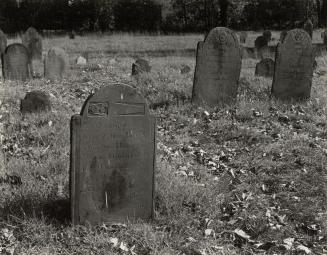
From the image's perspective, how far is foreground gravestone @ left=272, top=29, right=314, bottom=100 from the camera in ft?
30.8

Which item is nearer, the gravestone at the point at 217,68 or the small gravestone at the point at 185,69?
the gravestone at the point at 217,68

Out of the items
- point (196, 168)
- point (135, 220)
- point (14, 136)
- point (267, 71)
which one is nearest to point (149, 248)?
point (135, 220)

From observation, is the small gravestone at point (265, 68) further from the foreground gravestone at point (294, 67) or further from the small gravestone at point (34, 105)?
the small gravestone at point (34, 105)

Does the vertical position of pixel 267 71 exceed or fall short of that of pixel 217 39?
it falls short

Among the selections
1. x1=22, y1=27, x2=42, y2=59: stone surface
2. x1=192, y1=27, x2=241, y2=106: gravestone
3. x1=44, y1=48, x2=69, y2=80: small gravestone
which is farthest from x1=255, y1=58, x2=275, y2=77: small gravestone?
x1=22, y1=27, x2=42, y2=59: stone surface

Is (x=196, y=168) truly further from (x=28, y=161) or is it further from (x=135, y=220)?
(x=28, y=161)

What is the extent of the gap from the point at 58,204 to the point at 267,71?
8.60 m

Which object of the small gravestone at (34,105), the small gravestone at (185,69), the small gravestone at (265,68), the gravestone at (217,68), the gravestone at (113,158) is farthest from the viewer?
the small gravestone at (185,69)

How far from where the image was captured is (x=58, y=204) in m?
5.02

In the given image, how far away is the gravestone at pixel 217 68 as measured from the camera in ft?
29.7

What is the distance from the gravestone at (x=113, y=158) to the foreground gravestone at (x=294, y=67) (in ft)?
17.9

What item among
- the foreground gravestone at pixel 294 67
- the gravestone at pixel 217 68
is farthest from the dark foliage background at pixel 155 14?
the gravestone at pixel 217 68

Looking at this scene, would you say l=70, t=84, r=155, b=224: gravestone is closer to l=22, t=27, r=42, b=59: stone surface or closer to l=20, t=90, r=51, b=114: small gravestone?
l=20, t=90, r=51, b=114: small gravestone

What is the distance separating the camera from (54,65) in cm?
1298
